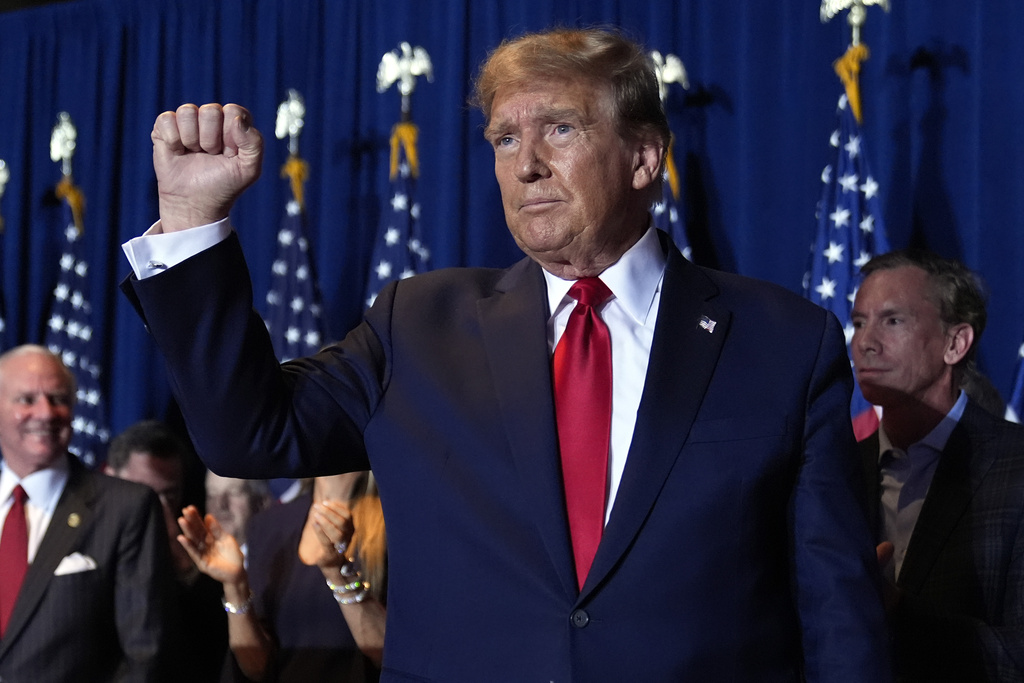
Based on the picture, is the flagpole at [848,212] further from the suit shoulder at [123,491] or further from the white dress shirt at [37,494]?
the white dress shirt at [37,494]

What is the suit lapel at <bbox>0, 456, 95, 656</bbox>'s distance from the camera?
10.6 ft

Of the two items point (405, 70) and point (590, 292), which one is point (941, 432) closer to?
point (590, 292)

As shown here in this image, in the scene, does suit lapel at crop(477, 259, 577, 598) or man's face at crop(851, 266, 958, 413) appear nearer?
suit lapel at crop(477, 259, 577, 598)

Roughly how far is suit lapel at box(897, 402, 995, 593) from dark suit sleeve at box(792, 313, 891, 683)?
99 centimetres

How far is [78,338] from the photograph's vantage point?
609 centimetres

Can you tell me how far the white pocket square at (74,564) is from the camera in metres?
3.28

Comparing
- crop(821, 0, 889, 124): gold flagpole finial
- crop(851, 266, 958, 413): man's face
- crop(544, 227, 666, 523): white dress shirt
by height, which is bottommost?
crop(851, 266, 958, 413): man's face

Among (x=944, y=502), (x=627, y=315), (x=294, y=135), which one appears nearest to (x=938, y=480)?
(x=944, y=502)

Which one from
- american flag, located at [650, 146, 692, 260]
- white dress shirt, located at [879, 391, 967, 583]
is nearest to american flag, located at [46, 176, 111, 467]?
american flag, located at [650, 146, 692, 260]

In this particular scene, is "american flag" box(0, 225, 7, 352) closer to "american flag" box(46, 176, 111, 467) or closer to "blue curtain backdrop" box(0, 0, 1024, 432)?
"blue curtain backdrop" box(0, 0, 1024, 432)

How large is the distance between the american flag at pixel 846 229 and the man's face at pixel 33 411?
8.83 feet

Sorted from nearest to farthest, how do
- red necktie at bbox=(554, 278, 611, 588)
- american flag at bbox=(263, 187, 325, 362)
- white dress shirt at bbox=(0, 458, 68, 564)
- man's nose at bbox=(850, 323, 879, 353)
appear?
red necktie at bbox=(554, 278, 611, 588) → man's nose at bbox=(850, 323, 879, 353) → white dress shirt at bbox=(0, 458, 68, 564) → american flag at bbox=(263, 187, 325, 362)

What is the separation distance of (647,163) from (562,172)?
0.20 m

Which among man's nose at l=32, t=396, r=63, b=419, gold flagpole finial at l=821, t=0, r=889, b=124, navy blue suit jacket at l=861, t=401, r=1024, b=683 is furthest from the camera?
gold flagpole finial at l=821, t=0, r=889, b=124
